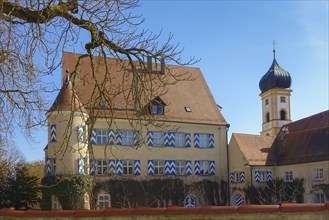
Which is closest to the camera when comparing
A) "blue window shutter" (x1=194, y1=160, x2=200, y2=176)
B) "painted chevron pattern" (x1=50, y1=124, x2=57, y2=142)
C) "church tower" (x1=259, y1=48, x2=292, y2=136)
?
"painted chevron pattern" (x1=50, y1=124, x2=57, y2=142)

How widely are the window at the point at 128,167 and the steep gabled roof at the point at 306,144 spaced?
1036 centimetres

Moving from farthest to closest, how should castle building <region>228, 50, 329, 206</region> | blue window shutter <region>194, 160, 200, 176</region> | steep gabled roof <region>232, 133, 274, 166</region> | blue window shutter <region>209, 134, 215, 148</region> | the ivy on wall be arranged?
steep gabled roof <region>232, 133, 274, 166</region> → blue window shutter <region>209, 134, 215, 148</region> → blue window shutter <region>194, 160, 200, 176</region> → castle building <region>228, 50, 329, 206</region> → the ivy on wall

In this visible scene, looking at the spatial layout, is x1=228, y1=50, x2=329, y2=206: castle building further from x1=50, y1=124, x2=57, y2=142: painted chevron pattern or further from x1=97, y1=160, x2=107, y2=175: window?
x1=50, y1=124, x2=57, y2=142: painted chevron pattern

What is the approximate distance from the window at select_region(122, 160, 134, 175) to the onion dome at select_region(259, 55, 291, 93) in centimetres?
2991

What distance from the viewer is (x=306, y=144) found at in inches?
1304

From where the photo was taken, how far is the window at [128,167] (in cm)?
2988

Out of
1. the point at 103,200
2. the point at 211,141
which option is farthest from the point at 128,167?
the point at 211,141

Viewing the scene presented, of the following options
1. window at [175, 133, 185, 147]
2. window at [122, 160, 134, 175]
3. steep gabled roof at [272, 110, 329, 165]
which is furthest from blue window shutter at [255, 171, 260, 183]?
window at [122, 160, 134, 175]

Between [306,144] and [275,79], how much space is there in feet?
78.0

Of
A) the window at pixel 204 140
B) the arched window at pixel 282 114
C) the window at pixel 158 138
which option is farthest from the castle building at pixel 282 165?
the arched window at pixel 282 114

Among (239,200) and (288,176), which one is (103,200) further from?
(288,176)

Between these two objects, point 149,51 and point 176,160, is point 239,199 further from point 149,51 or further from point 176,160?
point 149,51

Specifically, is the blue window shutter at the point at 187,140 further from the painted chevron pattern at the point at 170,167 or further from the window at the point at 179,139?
the painted chevron pattern at the point at 170,167

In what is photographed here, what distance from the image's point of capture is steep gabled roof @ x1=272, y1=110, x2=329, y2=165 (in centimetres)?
3156
